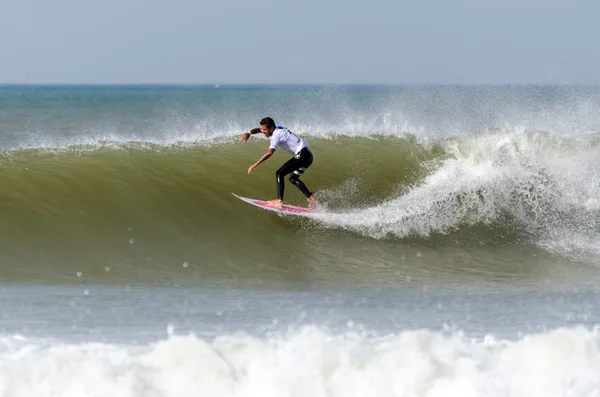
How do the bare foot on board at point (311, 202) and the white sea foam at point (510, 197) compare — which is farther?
the bare foot on board at point (311, 202)

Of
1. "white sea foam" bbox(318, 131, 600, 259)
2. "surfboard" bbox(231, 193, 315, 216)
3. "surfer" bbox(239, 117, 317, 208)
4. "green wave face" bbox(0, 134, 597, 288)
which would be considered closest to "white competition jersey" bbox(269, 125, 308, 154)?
"surfer" bbox(239, 117, 317, 208)

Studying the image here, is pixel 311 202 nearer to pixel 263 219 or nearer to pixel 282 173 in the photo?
pixel 282 173

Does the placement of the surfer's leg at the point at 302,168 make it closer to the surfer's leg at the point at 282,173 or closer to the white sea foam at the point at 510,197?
the surfer's leg at the point at 282,173

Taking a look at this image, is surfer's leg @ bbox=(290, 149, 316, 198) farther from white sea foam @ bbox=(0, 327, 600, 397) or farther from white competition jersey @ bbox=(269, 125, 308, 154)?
white sea foam @ bbox=(0, 327, 600, 397)

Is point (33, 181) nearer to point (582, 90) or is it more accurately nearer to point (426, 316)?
point (426, 316)

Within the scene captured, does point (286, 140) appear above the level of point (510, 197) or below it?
above

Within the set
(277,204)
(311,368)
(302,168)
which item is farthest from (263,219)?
(311,368)

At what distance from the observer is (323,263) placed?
28.5ft

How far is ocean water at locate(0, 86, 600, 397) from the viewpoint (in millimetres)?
4629

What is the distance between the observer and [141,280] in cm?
756

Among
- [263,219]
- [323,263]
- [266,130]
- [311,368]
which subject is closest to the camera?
[311,368]

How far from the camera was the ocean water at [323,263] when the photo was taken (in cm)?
463

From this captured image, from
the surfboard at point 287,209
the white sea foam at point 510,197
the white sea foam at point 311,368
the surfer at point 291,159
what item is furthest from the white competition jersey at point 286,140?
the white sea foam at point 311,368

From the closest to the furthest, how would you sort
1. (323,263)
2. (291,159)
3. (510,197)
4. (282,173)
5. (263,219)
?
(323,263) → (263,219) → (282,173) → (291,159) → (510,197)
